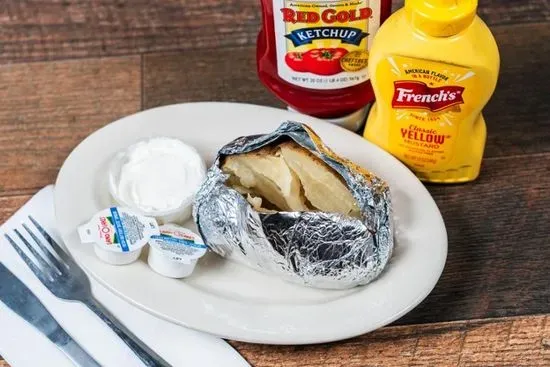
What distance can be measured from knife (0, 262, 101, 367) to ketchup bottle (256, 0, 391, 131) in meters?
0.35

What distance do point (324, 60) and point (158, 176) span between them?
8.4 inches

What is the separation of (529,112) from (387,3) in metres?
0.23

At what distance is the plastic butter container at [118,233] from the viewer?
34.9 inches

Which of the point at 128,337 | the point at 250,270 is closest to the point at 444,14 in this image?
the point at 250,270

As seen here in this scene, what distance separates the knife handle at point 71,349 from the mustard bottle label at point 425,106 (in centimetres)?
38

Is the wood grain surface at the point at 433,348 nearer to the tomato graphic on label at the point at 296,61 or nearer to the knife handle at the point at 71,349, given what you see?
the knife handle at the point at 71,349

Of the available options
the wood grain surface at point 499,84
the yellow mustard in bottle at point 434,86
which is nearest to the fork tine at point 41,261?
the wood grain surface at point 499,84

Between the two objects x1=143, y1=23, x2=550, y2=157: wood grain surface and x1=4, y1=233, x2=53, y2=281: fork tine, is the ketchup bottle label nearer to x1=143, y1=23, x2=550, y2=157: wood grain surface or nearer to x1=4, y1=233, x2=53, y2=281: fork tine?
x1=143, y1=23, x2=550, y2=157: wood grain surface

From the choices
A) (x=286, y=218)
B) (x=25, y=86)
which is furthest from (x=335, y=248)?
(x=25, y=86)

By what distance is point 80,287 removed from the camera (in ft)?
3.01

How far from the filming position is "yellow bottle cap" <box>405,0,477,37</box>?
865 millimetres

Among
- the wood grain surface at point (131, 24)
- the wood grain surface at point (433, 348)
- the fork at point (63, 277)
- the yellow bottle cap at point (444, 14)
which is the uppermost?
the yellow bottle cap at point (444, 14)

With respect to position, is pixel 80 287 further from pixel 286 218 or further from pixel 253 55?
pixel 253 55

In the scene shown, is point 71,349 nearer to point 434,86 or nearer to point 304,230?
point 304,230
